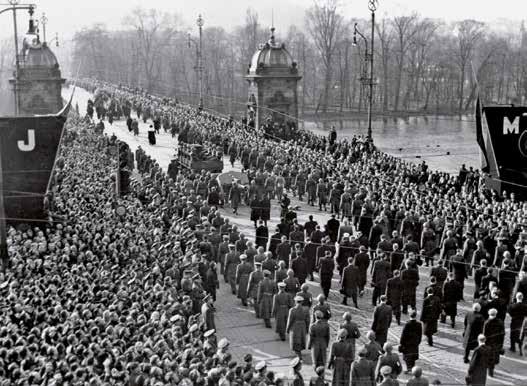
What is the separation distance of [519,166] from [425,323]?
15.5 ft

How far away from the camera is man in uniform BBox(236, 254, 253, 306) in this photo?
13.8 meters

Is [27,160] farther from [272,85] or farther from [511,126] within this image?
[272,85]

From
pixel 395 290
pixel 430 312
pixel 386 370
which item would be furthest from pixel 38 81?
pixel 386 370

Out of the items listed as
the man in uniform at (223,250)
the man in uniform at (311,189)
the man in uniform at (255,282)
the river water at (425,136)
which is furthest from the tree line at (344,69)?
the man in uniform at (255,282)

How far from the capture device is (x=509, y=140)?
14.5m

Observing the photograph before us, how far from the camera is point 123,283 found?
11.4 m

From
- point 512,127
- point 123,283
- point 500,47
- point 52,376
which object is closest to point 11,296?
point 123,283

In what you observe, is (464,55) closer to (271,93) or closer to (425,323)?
(271,93)

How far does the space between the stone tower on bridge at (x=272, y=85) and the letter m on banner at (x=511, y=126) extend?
80.5 feet

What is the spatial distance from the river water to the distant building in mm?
15563

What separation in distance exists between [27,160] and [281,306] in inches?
284

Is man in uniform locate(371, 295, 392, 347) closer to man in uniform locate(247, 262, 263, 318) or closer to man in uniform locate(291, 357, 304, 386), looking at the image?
man in uniform locate(247, 262, 263, 318)

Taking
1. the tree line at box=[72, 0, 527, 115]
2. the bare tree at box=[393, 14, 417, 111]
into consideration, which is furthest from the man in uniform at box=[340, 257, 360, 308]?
the bare tree at box=[393, 14, 417, 111]

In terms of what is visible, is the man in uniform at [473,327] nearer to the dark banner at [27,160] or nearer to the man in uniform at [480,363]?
the man in uniform at [480,363]
